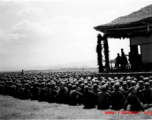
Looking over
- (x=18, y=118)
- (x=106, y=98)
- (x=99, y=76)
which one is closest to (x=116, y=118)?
(x=106, y=98)

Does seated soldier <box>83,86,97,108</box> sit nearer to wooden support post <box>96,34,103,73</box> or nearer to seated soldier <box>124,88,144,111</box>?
seated soldier <box>124,88,144,111</box>

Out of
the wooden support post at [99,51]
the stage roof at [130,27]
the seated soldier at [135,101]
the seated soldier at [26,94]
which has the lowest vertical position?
the seated soldier at [26,94]

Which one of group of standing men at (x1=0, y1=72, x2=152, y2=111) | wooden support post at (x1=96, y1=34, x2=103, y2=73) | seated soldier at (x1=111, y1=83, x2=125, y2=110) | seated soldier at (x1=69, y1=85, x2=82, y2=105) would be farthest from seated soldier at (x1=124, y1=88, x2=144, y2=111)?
wooden support post at (x1=96, y1=34, x2=103, y2=73)

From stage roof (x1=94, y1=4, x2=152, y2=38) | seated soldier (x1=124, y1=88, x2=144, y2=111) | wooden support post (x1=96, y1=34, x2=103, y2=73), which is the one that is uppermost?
stage roof (x1=94, y1=4, x2=152, y2=38)

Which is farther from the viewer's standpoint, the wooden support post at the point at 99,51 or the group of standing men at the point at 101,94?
the wooden support post at the point at 99,51

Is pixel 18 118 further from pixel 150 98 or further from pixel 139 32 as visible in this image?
pixel 139 32

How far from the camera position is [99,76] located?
16.5m

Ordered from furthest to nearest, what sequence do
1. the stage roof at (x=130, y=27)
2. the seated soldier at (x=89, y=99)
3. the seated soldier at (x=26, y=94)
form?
1. the stage roof at (x=130, y=27)
2. the seated soldier at (x=26, y=94)
3. the seated soldier at (x=89, y=99)

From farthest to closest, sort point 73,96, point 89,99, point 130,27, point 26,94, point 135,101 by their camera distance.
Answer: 1. point 130,27
2. point 26,94
3. point 73,96
4. point 89,99
5. point 135,101

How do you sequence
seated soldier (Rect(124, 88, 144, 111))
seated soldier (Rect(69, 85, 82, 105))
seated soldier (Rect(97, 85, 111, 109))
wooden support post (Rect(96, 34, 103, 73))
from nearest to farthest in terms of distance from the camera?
1. seated soldier (Rect(124, 88, 144, 111))
2. seated soldier (Rect(97, 85, 111, 109))
3. seated soldier (Rect(69, 85, 82, 105))
4. wooden support post (Rect(96, 34, 103, 73))

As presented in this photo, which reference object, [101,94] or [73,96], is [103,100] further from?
[73,96]

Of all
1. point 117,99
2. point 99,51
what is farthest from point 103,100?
point 99,51

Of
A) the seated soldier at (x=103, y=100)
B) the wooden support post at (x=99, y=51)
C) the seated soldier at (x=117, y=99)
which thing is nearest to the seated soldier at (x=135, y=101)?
the seated soldier at (x=117, y=99)

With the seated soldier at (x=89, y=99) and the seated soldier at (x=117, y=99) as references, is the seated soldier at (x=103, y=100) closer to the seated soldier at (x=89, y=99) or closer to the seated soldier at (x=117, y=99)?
the seated soldier at (x=117, y=99)
